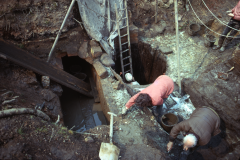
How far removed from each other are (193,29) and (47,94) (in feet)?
19.4

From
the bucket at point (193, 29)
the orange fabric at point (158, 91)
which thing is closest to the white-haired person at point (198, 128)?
the orange fabric at point (158, 91)

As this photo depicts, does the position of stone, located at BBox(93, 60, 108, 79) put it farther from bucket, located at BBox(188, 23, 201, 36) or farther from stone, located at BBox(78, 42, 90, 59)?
bucket, located at BBox(188, 23, 201, 36)

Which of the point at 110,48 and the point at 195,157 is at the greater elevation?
the point at 110,48

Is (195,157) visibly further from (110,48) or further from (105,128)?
(110,48)

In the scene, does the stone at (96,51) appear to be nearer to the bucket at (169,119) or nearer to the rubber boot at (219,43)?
the bucket at (169,119)

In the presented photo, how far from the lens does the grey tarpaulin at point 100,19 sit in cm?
430

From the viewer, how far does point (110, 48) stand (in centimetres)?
520

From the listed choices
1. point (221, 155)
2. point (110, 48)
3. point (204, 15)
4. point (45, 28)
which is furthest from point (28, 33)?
point (204, 15)

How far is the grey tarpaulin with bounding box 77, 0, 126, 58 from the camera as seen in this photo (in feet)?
14.1

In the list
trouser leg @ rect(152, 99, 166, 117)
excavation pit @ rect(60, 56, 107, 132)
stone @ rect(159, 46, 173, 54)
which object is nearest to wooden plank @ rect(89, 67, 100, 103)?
excavation pit @ rect(60, 56, 107, 132)

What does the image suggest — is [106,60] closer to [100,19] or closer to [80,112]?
[100,19]

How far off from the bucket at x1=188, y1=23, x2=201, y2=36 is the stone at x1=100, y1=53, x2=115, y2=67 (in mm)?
3568

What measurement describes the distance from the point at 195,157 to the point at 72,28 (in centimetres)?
472

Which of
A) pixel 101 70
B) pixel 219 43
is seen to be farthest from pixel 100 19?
pixel 219 43
